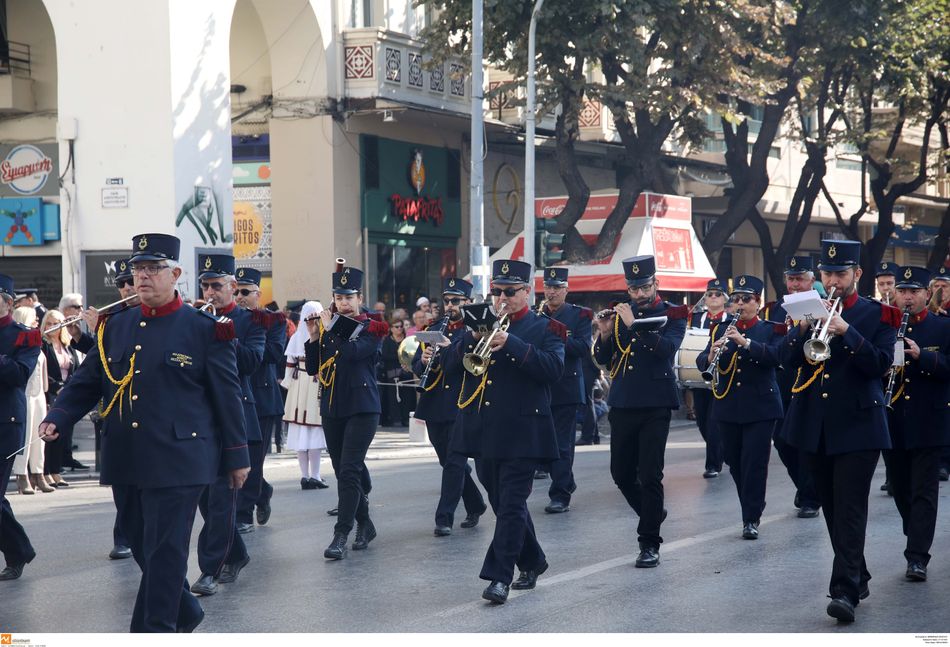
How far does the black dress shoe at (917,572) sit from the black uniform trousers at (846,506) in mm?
747

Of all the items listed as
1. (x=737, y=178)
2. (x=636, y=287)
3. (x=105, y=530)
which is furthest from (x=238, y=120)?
(x=636, y=287)

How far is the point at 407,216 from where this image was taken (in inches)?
1144

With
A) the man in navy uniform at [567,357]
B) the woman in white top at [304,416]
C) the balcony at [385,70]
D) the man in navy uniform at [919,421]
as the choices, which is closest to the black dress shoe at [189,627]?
the man in navy uniform at [919,421]

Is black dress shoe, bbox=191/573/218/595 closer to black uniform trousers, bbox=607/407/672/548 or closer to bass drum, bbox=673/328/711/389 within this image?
black uniform trousers, bbox=607/407/672/548

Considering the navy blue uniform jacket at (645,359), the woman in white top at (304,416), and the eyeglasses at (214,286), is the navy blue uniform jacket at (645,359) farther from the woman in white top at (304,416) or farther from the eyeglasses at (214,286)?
the woman in white top at (304,416)

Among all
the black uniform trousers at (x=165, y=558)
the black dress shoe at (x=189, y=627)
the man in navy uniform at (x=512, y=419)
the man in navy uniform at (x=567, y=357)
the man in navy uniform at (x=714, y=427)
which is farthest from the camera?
the man in navy uniform at (x=714, y=427)

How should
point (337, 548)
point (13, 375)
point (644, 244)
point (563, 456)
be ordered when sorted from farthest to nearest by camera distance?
point (644, 244) < point (563, 456) < point (337, 548) < point (13, 375)

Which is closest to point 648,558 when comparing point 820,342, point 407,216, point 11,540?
point 820,342

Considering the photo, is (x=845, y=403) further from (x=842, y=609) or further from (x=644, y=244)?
(x=644, y=244)

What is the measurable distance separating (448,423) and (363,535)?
5.63 feet

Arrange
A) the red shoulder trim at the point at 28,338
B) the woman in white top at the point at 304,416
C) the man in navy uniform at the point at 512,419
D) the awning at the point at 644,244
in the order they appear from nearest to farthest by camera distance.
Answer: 1. the man in navy uniform at the point at 512,419
2. the red shoulder trim at the point at 28,338
3. the woman in white top at the point at 304,416
4. the awning at the point at 644,244

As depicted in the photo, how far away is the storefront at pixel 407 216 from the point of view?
91.7 feet

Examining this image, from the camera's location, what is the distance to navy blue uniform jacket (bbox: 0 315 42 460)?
9.23 meters

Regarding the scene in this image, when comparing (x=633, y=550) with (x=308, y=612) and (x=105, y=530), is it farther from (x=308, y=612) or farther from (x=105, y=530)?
(x=105, y=530)
